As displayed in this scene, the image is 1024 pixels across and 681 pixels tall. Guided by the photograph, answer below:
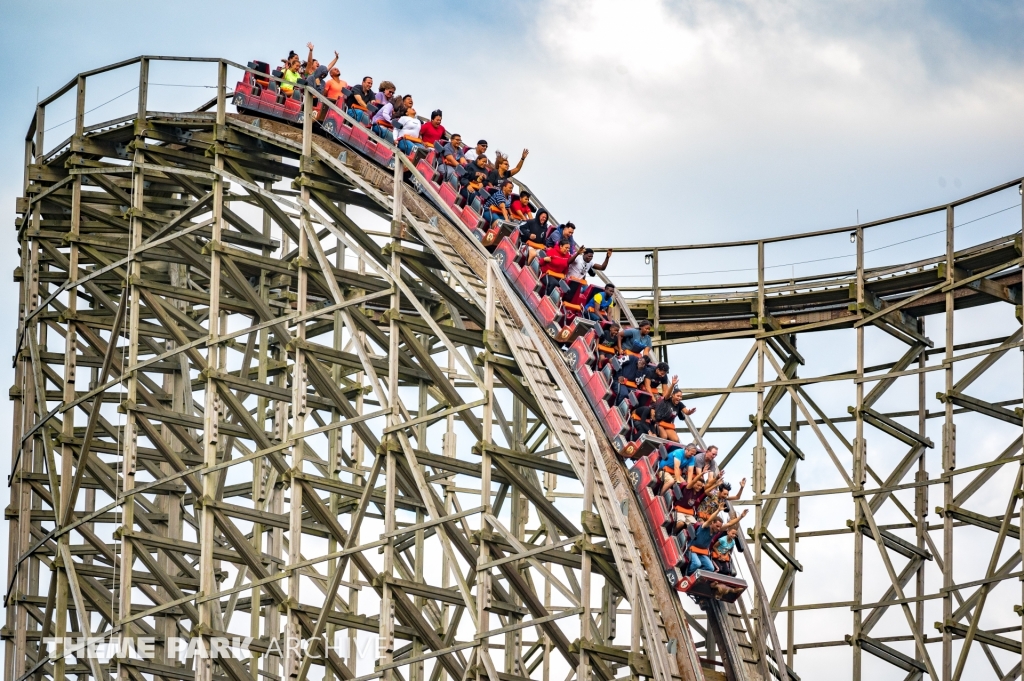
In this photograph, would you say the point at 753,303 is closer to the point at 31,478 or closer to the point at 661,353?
the point at 661,353

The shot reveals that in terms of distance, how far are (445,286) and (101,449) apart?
19.3ft

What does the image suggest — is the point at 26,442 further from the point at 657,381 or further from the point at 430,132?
the point at 657,381

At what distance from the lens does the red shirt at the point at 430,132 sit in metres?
27.3

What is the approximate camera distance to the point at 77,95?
28781 millimetres

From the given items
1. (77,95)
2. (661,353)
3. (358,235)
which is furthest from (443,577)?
(77,95)

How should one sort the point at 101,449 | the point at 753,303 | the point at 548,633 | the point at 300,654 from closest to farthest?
the point at 548,633 < the point at 300,654 < the point at 101,449 < the point at 753,303

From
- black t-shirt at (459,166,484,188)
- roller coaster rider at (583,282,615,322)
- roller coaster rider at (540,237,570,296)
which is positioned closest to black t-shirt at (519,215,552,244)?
roller coaster rider at (540,237,570,296)

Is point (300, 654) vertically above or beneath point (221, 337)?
beneath

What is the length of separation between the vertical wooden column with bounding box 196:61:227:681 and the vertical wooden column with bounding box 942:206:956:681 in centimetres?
911

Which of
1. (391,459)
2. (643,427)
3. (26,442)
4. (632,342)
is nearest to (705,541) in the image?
(643,427)

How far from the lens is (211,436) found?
25719mm

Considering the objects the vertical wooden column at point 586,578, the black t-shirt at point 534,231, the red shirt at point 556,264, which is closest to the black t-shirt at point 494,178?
the black t-shirt at point 534,231

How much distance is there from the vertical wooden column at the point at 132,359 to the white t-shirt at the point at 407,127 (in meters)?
3.44

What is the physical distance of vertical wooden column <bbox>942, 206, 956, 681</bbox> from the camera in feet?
87.7
